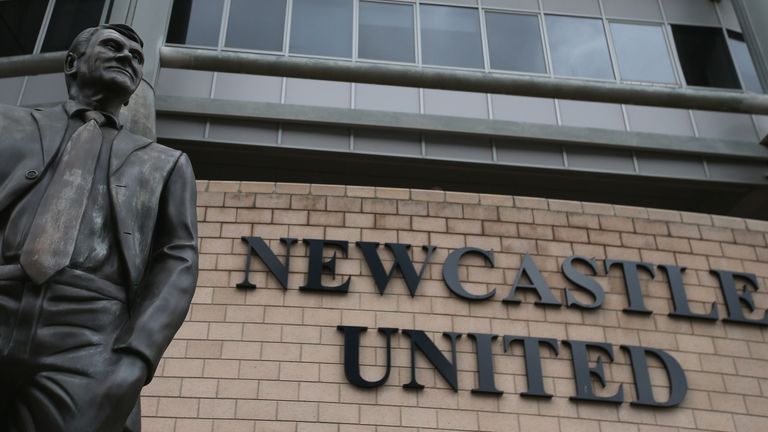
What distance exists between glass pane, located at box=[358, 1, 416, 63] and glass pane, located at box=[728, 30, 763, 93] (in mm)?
6089

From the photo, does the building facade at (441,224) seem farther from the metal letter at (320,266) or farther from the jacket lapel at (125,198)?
the jacket lapel at (125,198)

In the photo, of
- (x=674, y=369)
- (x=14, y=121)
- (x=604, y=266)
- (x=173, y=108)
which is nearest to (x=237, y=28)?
(x=173, y=108)

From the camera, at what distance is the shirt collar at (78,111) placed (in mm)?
3264

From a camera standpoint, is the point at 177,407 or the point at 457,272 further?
the point at 457,272

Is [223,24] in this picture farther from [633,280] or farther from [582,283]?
[633,280]

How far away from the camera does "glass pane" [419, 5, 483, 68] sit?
51.5 ft

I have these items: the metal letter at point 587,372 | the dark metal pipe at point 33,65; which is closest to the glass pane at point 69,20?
the dark metal pipe at point 33,65

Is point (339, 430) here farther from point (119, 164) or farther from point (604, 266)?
point (119, 164)

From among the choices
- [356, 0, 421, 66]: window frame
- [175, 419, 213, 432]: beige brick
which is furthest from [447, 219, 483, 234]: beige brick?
[356, 0, 421, 66]: window frame

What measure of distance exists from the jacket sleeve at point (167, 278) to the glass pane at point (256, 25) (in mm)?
12448

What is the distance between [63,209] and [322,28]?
1328 centimetres

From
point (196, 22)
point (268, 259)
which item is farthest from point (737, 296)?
point (196, 22)

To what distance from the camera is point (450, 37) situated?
16016 millimetres

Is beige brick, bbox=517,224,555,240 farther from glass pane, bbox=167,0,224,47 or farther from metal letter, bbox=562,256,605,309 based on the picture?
glass pane, bbox=167,0,224,47
